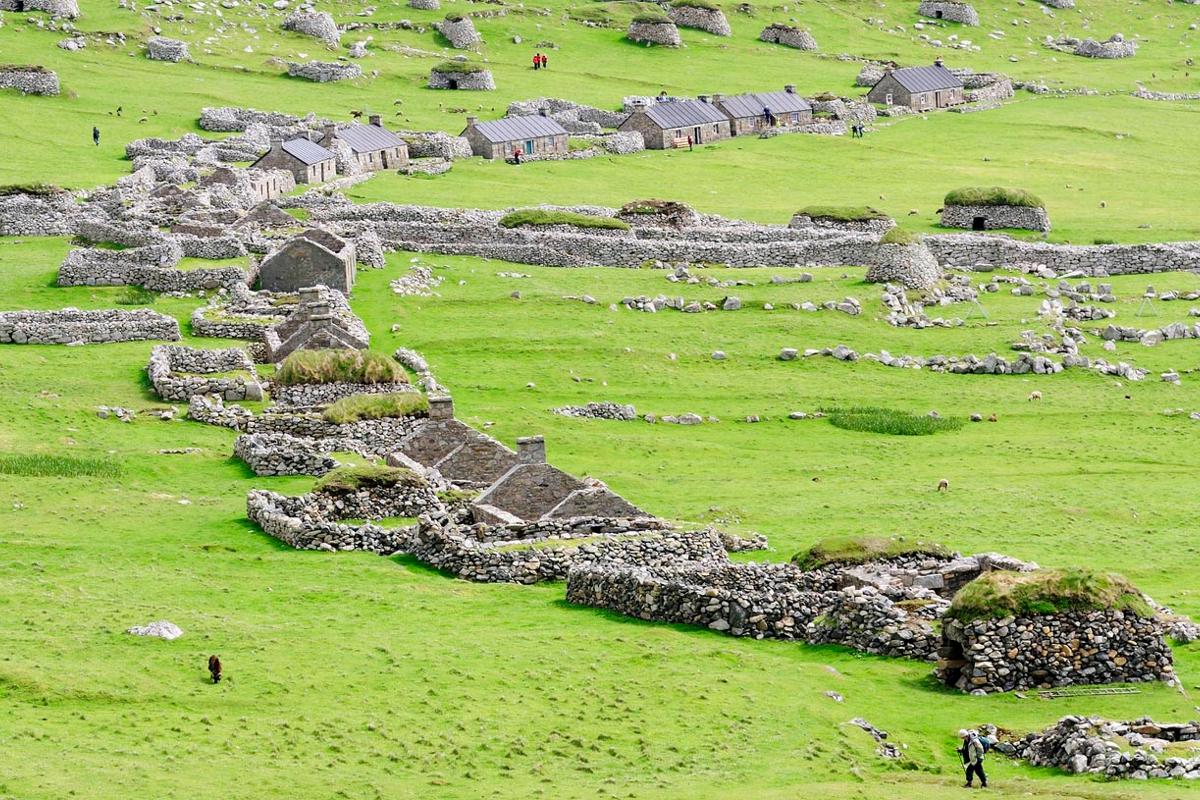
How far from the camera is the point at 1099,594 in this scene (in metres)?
39.6

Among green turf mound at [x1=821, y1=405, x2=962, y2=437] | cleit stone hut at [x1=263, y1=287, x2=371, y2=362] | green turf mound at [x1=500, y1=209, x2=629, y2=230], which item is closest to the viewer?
green turf mound at [x1=821, y1=405, x2=962, y2=437]

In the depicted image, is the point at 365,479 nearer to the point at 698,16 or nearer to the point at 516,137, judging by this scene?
the point at 516,137

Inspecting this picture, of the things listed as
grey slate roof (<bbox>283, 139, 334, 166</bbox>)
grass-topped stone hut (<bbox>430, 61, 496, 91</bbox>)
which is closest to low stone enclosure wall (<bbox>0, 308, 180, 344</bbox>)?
grey slate roof (<bbox>283, 139, 334, 166</bbox>)

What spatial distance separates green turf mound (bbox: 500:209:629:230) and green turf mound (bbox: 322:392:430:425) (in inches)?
1453

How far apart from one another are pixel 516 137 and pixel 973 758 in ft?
329

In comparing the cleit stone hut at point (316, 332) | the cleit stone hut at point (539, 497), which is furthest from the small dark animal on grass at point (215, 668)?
the cleit stone hut at point (316, 332)

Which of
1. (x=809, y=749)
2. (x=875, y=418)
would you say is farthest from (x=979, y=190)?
(x=809, y=749)

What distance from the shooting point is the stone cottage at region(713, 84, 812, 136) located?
474 feet

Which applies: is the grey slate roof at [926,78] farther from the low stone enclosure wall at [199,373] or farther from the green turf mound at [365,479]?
the green turf mound at [365,479]

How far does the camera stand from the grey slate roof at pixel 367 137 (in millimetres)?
121244

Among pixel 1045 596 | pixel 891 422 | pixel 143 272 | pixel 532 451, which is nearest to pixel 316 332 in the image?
pixel 143 272

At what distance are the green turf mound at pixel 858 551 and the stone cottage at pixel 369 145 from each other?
253 feet

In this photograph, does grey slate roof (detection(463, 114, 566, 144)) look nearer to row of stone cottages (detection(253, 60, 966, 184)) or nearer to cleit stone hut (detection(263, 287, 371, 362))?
row of stone cottages (detection(253, 60, 966, 184))

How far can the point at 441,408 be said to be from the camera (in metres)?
56.9
